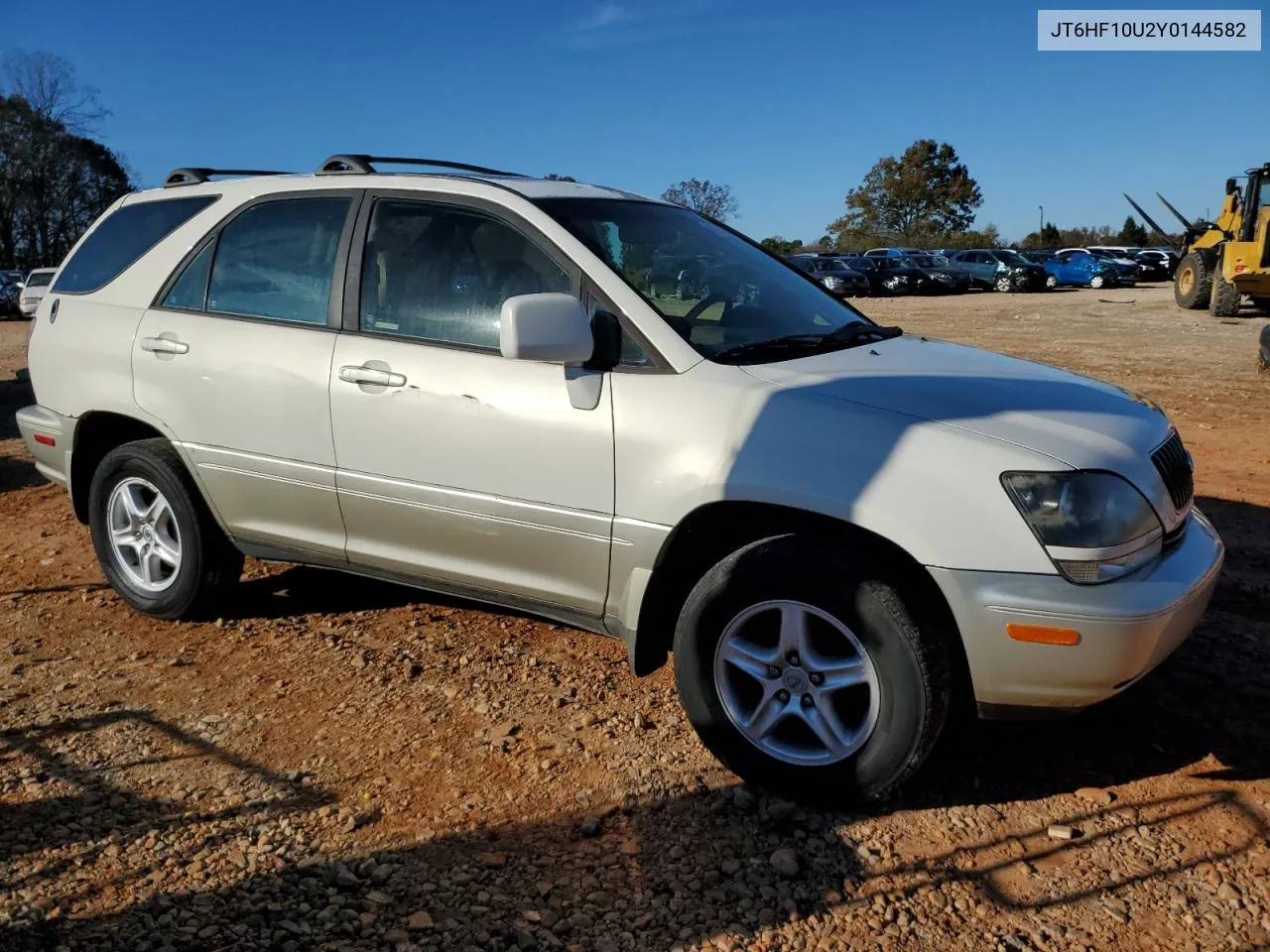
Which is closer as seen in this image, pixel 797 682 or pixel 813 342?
pixel 797 682

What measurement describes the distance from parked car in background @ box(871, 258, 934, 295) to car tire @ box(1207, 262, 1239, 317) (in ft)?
50.0

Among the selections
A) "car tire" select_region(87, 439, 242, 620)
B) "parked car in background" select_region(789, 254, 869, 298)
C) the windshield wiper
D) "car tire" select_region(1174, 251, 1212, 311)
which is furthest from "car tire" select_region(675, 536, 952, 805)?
"parked car in background" select_region(789, 254, 869, 298)

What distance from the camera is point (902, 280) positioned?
1409 inches

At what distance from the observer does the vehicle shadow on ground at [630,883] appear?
2.56 metres

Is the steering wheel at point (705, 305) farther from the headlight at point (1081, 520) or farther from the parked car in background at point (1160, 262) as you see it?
the parked car in background at point (1160, 262)

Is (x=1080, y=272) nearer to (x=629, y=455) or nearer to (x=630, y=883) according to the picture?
(x=629, y=455)

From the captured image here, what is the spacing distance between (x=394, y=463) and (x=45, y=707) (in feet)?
5.06

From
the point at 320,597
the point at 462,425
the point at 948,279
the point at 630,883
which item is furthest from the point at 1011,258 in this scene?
the point at 630,883

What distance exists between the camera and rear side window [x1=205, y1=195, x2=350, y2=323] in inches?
159

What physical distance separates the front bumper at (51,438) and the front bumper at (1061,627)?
3760 millimetres

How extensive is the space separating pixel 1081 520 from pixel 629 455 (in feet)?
4.21

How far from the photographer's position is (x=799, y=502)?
299 cm

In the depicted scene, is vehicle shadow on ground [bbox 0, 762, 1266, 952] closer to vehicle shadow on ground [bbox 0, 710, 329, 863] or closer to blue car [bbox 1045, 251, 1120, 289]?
vehicle shadow on ground [bbox 0, 710, 329, 863]

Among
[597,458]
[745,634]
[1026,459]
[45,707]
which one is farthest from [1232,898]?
[45,707]
